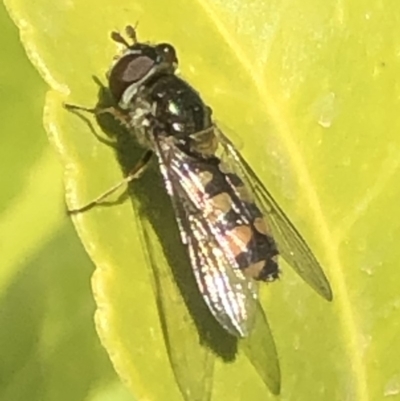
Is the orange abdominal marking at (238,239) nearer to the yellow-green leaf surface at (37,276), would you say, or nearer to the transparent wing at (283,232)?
the transparent wing at (283,232)

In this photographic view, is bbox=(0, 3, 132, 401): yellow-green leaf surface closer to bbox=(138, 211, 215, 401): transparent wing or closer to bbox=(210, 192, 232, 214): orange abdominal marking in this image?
bbox=(210, 192, 232, 214): orange abdominal marking

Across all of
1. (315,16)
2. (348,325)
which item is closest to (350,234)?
(348,325)

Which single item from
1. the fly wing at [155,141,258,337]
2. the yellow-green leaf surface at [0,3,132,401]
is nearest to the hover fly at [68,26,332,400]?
the fly wing at [155,141,258,337]

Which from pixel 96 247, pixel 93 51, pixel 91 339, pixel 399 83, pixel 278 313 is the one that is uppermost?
pixel 93 51

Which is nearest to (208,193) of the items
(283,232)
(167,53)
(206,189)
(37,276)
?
(206,189)

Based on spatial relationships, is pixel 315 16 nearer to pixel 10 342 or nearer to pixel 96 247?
pixel 96 247

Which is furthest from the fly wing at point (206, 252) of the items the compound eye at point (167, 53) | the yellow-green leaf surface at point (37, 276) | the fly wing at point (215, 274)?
the yellow-green leaf surface at point (37, 276)
